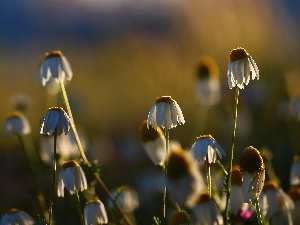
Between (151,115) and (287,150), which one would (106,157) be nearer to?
(287,150)

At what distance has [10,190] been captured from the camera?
4656 millimetres

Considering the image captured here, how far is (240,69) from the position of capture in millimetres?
2404

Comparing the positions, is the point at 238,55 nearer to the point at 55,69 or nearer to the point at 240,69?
the point at 240,69

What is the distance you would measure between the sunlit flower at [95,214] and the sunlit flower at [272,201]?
50 centimetres

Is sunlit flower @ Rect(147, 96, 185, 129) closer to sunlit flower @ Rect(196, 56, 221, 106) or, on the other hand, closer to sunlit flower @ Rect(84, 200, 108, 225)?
sunlit flower @ Rect(84, 200, 108, 225)

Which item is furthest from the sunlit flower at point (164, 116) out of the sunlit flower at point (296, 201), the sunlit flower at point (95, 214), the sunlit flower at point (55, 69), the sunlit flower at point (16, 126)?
the sunlit flower at point (16, 126)

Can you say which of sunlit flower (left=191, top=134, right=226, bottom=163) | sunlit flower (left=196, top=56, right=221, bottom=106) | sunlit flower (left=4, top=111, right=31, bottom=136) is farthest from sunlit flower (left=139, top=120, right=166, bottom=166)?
sunlit flower (left=196, top=56, right=221, bottom=106)

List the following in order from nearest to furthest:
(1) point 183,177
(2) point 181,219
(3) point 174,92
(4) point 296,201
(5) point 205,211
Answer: (1) point 183,177
(5) point 205,211
(2) point 181,219
(4) point 296,201
(3) point 174,92

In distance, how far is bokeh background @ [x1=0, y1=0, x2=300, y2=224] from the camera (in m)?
4.96

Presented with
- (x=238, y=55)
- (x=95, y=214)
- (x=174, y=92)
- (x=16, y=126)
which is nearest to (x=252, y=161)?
(x=238, y=55)

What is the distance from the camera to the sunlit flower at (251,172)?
223 centimetres

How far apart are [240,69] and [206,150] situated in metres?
0.29

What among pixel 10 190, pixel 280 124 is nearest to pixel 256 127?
pixel 280 124

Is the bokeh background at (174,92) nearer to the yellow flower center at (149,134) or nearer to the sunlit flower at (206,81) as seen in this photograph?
the sunlit flower at (206,81)
